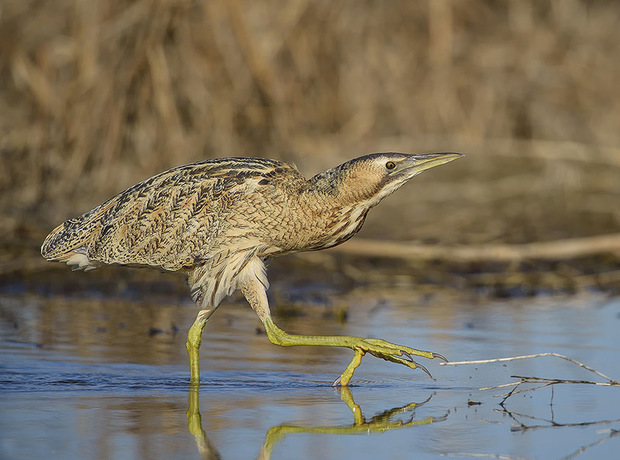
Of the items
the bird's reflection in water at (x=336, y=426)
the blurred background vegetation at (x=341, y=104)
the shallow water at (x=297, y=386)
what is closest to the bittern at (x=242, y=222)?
the shallow water at (x=297, y=386)

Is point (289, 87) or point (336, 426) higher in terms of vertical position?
point (289, 87)

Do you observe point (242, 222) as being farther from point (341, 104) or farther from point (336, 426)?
point (341, 104)

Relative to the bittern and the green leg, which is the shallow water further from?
the bittern

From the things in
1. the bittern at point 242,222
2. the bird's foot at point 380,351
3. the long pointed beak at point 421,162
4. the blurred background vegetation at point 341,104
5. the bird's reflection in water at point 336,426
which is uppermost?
the blurred background vegetation at point 341,104

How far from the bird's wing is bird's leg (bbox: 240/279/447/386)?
0.75 feet

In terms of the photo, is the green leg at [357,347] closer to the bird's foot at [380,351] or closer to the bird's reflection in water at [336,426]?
the bird's foot at [380,351]

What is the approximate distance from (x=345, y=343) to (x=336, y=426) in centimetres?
90

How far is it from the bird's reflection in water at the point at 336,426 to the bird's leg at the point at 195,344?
0.44m

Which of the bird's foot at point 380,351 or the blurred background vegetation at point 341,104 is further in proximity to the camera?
the blurred background vegetation at point 341,104

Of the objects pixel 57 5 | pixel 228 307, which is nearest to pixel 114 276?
pixel 228 307

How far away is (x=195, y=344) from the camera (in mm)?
5062

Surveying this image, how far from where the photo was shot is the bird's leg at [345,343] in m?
4.71

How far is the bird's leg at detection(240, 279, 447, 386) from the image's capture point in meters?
4.71

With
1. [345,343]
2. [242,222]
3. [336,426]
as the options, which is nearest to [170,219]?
[242,222]
